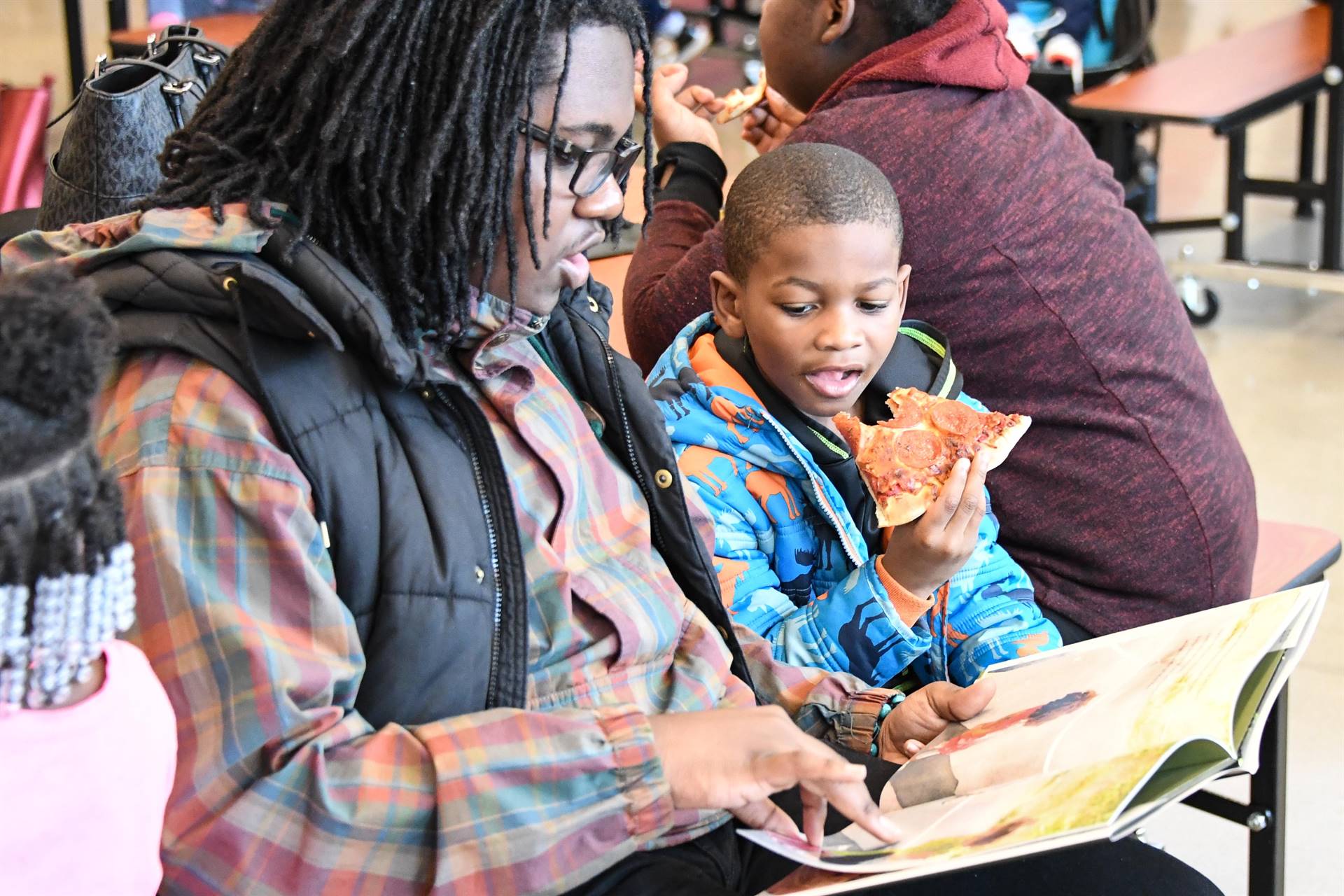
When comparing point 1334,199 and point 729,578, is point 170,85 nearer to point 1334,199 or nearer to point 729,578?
point 729,578

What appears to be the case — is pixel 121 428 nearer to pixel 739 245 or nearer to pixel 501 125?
pixel 501 125

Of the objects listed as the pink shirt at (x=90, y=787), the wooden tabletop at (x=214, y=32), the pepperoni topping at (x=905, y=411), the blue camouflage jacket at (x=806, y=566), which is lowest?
the blue camouflage jacket at (x=806, y=566)

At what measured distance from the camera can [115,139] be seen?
1792mm

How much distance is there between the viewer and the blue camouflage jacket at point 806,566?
1747 mm

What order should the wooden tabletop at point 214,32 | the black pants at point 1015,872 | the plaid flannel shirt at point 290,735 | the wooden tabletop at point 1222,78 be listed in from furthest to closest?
the wooden tabletop at point 1222,78 → the wooden tabletop at point 214,32 → the black pants at point 1015,872 → the plaid flannel shirt at point 290,735

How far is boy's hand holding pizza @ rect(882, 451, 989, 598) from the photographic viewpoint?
1.66m

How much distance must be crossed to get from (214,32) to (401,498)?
140 inches

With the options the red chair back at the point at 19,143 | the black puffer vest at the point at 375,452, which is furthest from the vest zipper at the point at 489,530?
the red chair back at the point at 19,143

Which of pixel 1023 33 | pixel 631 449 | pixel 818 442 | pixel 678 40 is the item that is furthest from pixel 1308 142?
pixel 631 449

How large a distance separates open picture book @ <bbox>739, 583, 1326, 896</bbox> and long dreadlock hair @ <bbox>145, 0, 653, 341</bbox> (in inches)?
23.2

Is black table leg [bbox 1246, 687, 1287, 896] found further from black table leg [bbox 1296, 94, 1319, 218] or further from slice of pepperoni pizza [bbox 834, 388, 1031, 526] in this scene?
black table leg [bbox 1296, 94, 1319, 218]

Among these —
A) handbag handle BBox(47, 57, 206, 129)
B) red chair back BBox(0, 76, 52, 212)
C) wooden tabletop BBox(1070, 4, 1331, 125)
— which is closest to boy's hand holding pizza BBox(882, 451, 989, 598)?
handbag handle BBox(47, 57, 206, 129)

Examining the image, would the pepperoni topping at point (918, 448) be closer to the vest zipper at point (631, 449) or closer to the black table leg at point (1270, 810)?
the vest zipper at point (631, 449)

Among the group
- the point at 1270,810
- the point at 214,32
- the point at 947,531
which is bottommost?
the point at 1270,810
